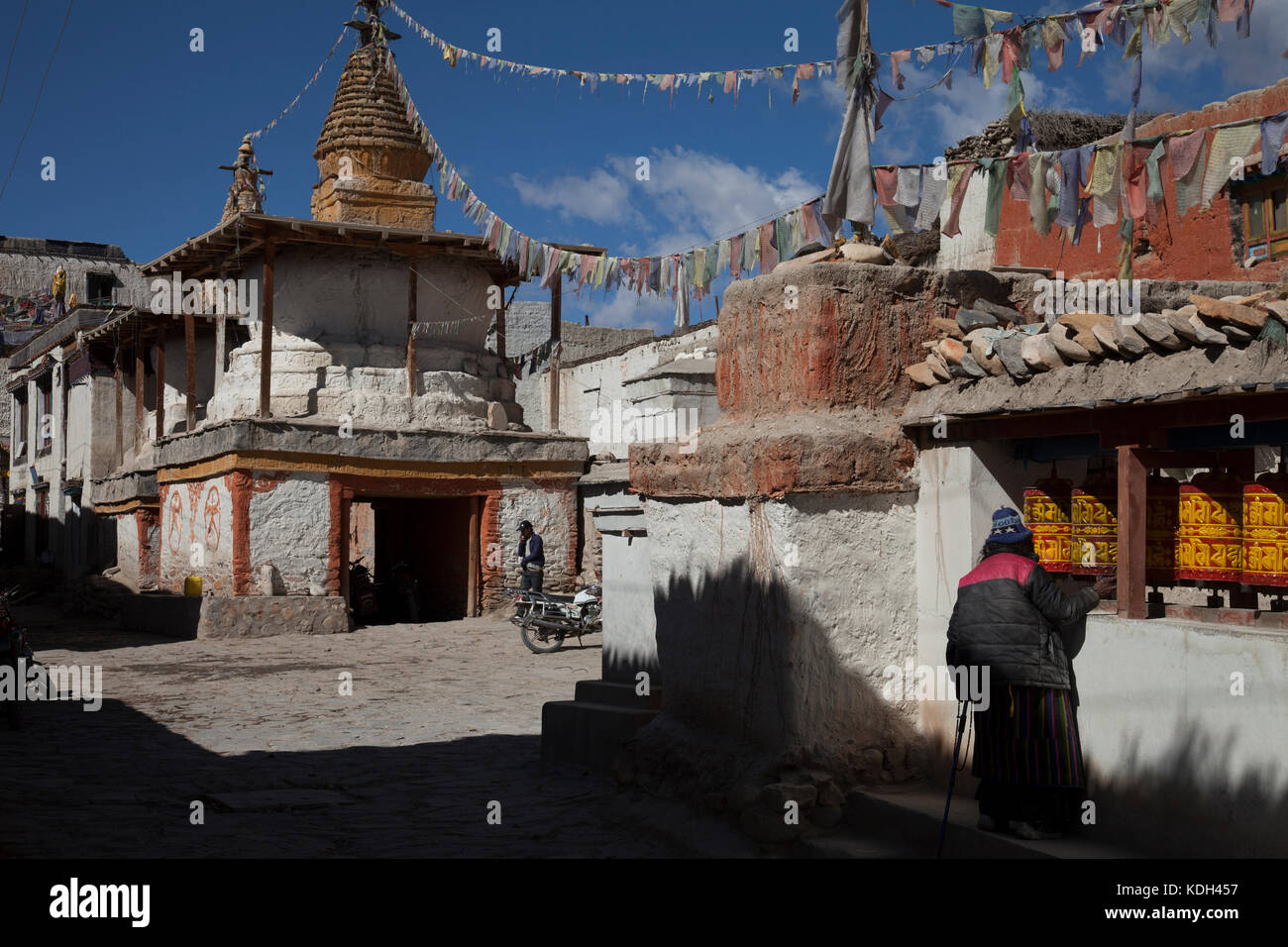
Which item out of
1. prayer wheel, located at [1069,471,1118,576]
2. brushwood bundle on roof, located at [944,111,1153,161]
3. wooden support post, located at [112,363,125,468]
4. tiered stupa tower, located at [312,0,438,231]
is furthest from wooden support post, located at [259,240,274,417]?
prayer wheel, located at [1069,471,1118,576]

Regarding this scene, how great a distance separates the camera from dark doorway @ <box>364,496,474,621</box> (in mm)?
20531

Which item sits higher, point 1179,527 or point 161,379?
point 161,379

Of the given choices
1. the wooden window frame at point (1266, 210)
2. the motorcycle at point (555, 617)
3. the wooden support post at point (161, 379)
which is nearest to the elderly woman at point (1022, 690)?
the wooden window frame at point (1266, 210)

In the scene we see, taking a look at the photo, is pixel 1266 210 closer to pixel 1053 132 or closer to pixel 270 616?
pixel 1053 132

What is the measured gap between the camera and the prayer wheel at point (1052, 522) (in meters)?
6.10

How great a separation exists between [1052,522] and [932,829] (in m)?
1.63

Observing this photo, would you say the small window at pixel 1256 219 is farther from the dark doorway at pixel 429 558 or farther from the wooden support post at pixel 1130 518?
the dark doorway at pixel 429 558

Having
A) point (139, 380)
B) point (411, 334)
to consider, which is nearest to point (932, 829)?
point (411, 334)

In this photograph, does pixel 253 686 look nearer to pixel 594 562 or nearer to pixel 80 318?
pixel 594 562

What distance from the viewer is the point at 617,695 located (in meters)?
9.02

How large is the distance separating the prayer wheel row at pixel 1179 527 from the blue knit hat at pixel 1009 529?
0.48m
